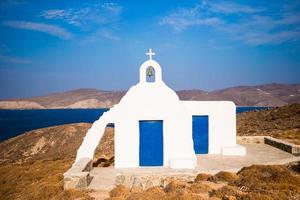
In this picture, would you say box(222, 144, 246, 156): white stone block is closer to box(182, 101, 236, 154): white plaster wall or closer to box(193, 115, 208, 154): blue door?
box(182, 101, 236, 154): white plaster wall

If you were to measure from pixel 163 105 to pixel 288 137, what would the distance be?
1432cm

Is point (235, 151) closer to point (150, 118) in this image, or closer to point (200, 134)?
point (200, 134)

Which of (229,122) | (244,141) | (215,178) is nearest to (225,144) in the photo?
(229,122)

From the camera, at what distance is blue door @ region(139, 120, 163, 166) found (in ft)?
44.6

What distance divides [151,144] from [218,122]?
14.8 feet

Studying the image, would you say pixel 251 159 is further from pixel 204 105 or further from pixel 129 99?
pixel 129 99

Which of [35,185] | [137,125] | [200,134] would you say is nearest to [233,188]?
[137,125]

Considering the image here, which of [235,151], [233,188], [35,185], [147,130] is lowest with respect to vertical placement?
[35,185]

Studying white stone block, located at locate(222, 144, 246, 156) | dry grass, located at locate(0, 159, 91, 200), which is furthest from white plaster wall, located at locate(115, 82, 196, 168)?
white stone block, located at locate(222, 144, 246, 156)

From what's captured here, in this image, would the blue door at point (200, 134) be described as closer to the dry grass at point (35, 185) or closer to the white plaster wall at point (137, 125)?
the white plaster wall at point (137, 125)

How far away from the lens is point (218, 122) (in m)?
16.6

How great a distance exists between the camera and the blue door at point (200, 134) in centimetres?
1641

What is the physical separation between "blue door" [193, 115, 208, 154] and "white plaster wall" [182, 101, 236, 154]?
20cm

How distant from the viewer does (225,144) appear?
54.6 feet
